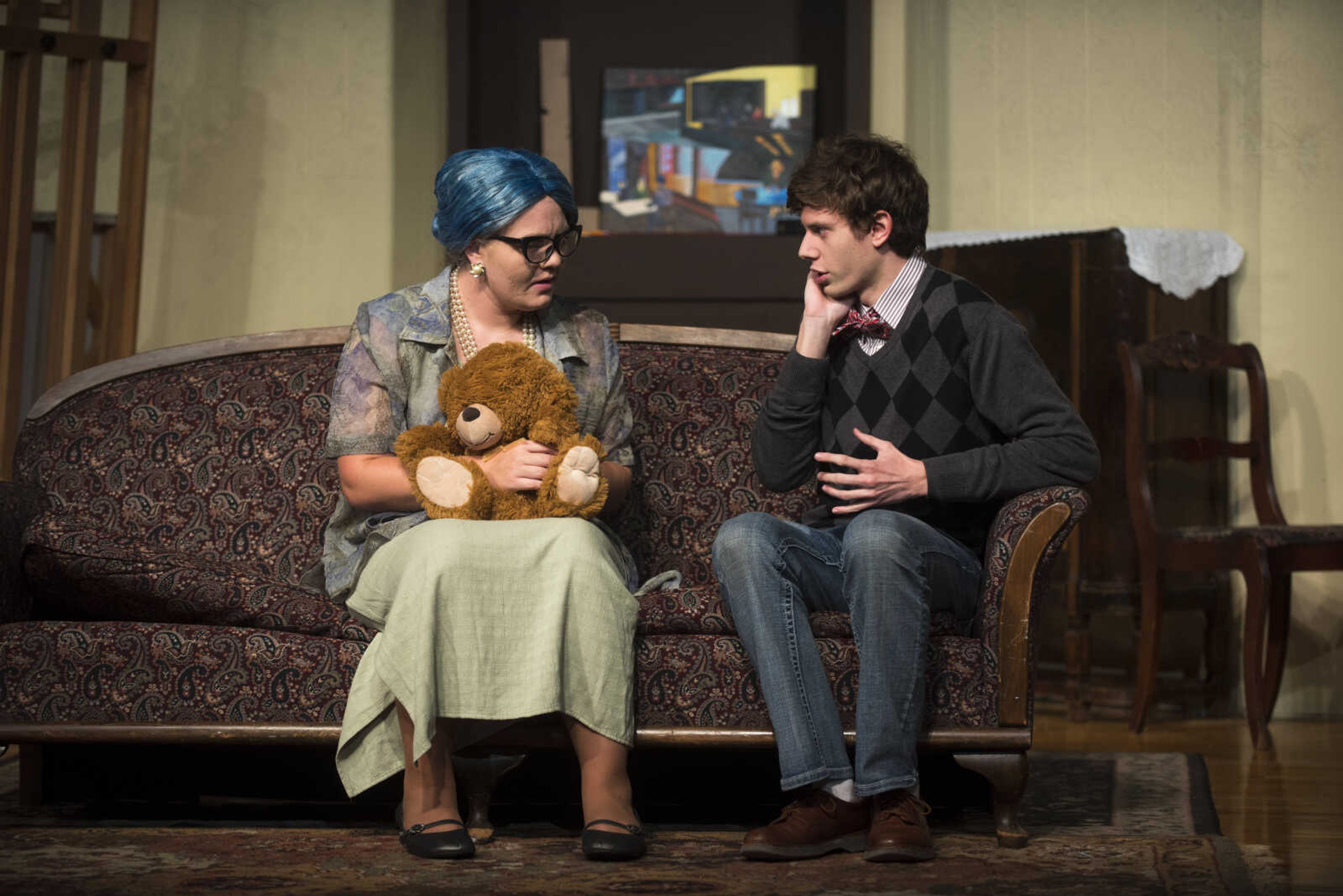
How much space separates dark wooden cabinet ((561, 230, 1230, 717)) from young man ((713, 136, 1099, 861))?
5.17 ft

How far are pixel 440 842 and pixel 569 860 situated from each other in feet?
0.62

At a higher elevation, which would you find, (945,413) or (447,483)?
(945,413)

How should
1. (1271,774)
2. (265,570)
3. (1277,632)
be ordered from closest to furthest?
(265,570) → (1271,774) → (1277,632)

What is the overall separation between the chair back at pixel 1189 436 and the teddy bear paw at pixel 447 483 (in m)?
2.15

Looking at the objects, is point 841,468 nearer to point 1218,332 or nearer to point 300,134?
point 1218,332

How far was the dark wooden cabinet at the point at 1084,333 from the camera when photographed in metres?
3.95

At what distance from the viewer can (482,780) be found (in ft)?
7.43

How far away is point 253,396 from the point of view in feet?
9.24

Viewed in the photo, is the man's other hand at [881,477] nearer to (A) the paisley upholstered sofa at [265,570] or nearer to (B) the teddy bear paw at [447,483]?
(A) the paisley upholstered sofa at [265,570]

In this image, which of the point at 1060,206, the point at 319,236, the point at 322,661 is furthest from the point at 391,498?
the point at 1060,206

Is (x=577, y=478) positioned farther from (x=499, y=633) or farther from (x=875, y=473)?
(x=875, y=473)

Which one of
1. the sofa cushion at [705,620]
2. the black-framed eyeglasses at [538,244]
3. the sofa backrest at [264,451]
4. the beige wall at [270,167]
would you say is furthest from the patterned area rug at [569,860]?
the beige wall at [270,167]

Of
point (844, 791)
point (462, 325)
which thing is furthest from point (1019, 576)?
point (462, 325)

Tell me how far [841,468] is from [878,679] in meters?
0.46
